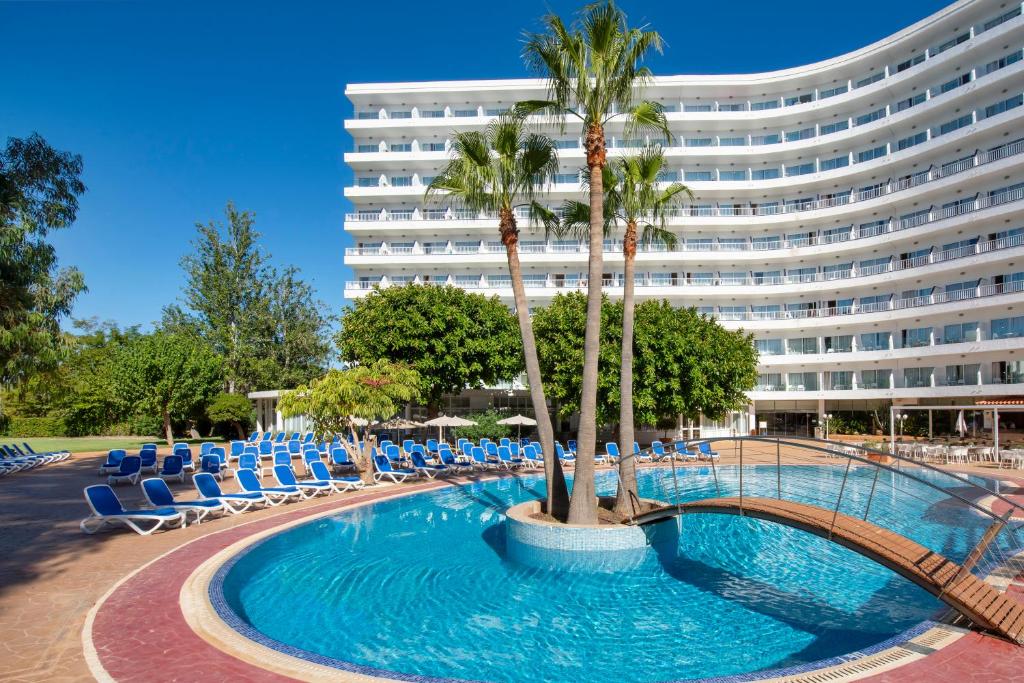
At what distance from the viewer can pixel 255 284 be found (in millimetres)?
45188

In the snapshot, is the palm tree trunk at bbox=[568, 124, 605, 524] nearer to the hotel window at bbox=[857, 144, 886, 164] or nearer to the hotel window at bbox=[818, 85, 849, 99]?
the hotel window at bbox=[857, 144, 886, 164]

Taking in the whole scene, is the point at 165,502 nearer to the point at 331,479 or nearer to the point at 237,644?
the point at 331,479

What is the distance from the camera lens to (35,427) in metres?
43.3

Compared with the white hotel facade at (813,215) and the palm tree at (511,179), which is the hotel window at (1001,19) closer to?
the white hotel facade at (813,215)

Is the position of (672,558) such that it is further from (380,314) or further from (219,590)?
(380,314)

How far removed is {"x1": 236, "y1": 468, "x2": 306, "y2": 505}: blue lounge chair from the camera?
1478 cm

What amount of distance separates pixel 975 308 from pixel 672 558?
1302 inches

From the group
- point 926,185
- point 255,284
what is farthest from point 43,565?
point 926,185

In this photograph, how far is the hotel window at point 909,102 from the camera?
40394mm

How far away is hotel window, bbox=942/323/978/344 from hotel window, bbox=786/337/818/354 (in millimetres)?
7460

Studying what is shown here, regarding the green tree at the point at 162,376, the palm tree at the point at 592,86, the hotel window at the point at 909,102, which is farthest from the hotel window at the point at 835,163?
the green tree at the point at 162,376

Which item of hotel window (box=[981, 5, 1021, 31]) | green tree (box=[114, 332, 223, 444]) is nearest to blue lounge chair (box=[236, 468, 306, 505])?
green tree (box=[114, 332, 223, 444])

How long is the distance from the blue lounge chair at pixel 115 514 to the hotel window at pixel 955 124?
143ft

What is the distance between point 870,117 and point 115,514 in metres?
47.2
